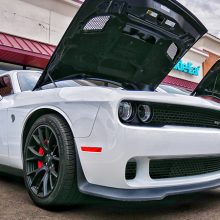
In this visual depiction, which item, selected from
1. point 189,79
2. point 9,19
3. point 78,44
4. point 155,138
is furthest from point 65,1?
point 155,138

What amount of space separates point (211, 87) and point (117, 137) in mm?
2660

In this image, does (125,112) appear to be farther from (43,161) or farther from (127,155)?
(43,161)

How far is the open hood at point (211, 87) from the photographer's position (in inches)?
187

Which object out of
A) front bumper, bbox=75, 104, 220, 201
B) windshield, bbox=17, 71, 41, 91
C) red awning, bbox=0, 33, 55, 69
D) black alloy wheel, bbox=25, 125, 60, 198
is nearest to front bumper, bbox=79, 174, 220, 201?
front bumper, bbox=75, 104, 220, 201

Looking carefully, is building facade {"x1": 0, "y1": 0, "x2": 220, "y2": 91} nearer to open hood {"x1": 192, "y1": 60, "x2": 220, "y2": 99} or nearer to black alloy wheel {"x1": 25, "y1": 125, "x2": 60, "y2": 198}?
open hood {"x1": 192, "y1": 60, "x2": 220, "y2": 99}

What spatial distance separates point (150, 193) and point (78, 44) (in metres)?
1.50

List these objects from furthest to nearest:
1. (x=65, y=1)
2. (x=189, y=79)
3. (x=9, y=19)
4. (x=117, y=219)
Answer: (x=189, y=79) → (x=65, y=1) → (x=9, y=19) → (x=117, y=219)

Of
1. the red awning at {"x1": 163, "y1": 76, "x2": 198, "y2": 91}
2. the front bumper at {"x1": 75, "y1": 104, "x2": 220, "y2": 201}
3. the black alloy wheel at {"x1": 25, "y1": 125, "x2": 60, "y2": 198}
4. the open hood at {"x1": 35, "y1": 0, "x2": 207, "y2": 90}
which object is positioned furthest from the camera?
the red awning at {"x1": 163, "y1": 76, "x2": 198, "y2": 91}

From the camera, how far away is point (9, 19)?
13.1m

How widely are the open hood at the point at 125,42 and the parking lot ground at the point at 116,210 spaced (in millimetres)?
1146

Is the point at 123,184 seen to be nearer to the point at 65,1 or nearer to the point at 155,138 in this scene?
the point at 155,138

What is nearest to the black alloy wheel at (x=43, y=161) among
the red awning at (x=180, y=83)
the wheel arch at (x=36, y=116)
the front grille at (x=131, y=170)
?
the wheel arch at (x=36, y=116)

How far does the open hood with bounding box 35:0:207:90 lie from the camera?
3230 millimetres

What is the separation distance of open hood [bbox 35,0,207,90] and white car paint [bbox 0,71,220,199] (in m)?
0.51
